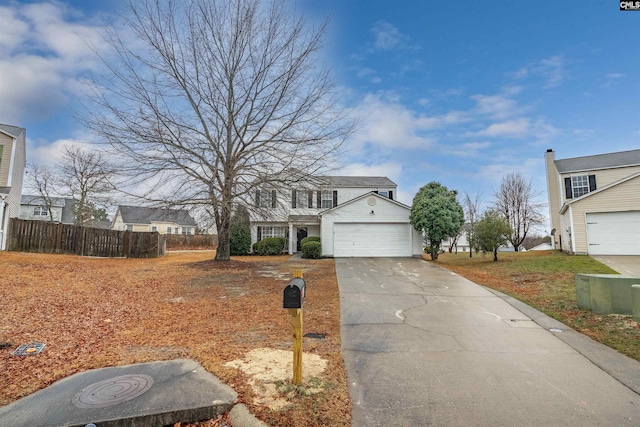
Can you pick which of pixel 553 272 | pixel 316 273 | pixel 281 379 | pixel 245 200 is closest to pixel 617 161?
pixel 553 272

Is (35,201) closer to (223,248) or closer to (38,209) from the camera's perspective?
(38,209)

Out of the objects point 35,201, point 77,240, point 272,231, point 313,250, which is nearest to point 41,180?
point 35,201

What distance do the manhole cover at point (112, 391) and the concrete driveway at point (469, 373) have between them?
2.14 metres

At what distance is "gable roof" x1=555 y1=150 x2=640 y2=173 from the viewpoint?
63.1ft

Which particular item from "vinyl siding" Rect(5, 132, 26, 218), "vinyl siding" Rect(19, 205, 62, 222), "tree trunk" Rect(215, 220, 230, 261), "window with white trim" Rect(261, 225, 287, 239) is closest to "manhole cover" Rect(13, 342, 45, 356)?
"tree trunk" Rect(215, 220, 230, 261)

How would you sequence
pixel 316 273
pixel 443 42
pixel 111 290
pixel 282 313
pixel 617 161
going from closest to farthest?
1. pixel 282 313
2. pixel 111 290
3. pixel 443 42
4. pixel 316 273
5. pixel 617 161

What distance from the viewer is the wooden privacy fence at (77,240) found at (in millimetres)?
15281

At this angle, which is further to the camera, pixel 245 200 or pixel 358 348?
pixel 245 200

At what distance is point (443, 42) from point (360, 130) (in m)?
4.45

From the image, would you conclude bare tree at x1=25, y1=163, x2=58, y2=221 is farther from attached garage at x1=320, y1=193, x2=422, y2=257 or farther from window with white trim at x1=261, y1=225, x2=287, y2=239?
attached garage at x1=320, y1=193, x2=422, y2=257

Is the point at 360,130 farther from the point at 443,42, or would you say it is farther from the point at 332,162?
the point at 443,42

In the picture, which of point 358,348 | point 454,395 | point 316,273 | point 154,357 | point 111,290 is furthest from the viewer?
point 316,273

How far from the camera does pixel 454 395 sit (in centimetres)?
326

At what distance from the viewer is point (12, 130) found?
685 inches
